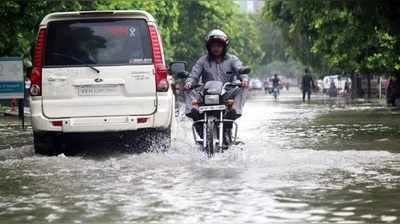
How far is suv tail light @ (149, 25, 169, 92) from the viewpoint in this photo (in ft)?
37.2

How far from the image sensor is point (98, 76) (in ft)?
37.0

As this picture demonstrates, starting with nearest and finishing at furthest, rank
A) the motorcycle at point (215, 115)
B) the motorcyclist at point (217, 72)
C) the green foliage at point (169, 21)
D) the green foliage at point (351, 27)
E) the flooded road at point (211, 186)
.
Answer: the flooded road at point (211, 186)
the motorcycle at point (215, 115)
the motorcyclist at point (217, 72)
the green foliage at point (351, 27)
the green foliage at point (169, 21)

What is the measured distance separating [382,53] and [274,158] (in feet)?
60.3

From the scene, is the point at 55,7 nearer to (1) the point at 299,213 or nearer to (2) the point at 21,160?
(2) the point at 21,160

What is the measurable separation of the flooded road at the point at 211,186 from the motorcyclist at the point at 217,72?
584mm

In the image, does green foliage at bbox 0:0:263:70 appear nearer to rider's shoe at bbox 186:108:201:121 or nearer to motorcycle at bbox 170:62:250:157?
rider's shoe at bbox 186:108:201:121

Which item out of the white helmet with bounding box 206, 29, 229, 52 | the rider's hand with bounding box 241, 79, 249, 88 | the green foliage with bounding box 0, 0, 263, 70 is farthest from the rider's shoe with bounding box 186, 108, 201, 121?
the green foliage with bounding box 0, 0, 263, 70

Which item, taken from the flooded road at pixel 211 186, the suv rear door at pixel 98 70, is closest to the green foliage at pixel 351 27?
the flooded road at pixel 211 186

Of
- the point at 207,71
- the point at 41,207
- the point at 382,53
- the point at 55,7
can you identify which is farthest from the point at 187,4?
the point at 41,207

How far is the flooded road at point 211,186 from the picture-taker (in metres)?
6.69

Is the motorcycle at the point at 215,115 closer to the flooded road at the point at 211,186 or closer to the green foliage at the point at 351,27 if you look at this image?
the flooded road at the point at 211,186

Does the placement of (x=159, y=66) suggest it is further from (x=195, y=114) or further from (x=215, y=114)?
(x=215, y=114)

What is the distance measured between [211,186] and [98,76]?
12.0 ft

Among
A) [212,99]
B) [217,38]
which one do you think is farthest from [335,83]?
[212,99]
